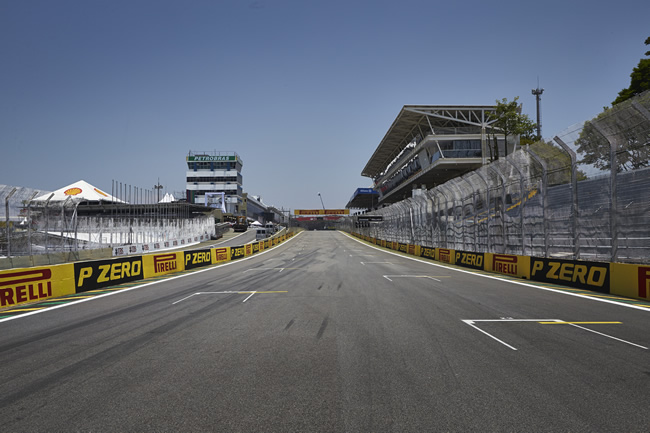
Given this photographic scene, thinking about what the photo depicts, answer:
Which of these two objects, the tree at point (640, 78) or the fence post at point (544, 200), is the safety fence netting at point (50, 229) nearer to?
the fence post at point (544, 200)

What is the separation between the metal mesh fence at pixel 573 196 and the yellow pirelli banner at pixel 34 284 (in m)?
16.1

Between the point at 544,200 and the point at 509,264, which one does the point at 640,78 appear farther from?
the point at 509,264

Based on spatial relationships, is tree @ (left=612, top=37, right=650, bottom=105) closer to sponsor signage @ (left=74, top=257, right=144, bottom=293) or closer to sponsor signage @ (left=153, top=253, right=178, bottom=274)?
sponsor signage @ (left=153, top=253, right=178, bottom=274)

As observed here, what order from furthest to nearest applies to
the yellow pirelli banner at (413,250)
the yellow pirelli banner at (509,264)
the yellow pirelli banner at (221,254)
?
the yellow pirelli banner at (413,250) → the yellow pirelli banner at (221,254) → the yellow pirelli banner at (509,264)

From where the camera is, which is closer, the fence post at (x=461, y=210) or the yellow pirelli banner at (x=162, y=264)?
the yellow pirelli banner at (x=162, y=264)

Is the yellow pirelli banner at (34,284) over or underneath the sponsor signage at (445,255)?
over

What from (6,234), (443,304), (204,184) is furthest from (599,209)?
(204,184)

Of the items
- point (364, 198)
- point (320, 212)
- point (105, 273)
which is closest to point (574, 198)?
point (105, 273)

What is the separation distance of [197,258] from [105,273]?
819 centimetres

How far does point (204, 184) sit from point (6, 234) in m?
113

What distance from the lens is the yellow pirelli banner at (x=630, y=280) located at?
32.4 ft

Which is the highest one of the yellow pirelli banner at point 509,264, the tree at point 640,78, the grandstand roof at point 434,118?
the grandstand roof at point 434,118

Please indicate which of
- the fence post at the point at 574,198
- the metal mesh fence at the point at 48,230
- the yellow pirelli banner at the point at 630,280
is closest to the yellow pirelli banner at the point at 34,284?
the metal mesh fence at the point at 48,230

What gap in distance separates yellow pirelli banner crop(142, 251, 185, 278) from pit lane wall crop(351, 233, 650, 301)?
1468 centimetres
